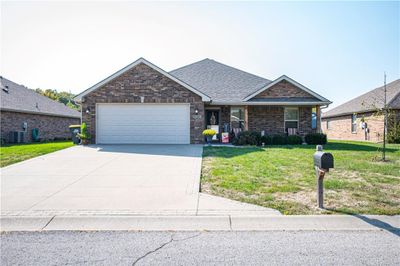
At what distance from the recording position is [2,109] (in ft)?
60.8

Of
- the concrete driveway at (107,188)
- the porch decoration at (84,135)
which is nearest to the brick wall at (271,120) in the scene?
the concrete driveway at (107,188)

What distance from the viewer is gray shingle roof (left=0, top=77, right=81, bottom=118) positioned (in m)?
20.0

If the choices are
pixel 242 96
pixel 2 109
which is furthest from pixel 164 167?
pixel 2 109

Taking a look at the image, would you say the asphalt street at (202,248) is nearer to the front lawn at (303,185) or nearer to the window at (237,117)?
the front lawn at (303,185)

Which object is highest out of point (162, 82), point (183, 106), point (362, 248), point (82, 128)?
point (162, 82)

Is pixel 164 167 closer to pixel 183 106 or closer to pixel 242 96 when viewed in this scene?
pixel 183 106

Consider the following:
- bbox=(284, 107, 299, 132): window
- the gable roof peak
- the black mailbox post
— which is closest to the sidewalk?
the black mailbox post

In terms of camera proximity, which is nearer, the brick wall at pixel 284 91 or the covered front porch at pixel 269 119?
the brick wall at pixel 284 91

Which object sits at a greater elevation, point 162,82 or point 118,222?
point 162,82

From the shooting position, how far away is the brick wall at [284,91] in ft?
57.9

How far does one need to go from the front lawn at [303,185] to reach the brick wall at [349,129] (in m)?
13.1

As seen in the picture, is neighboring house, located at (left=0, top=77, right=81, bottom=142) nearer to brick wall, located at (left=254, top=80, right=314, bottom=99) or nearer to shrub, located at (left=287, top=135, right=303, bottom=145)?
brick wall, located at (left=254, top=80, right=314, bottom=99)

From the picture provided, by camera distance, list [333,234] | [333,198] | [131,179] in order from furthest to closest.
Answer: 1. [131,179]
2. [333,198]
3. [333,234]

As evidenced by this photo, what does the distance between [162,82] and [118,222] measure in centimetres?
1224
